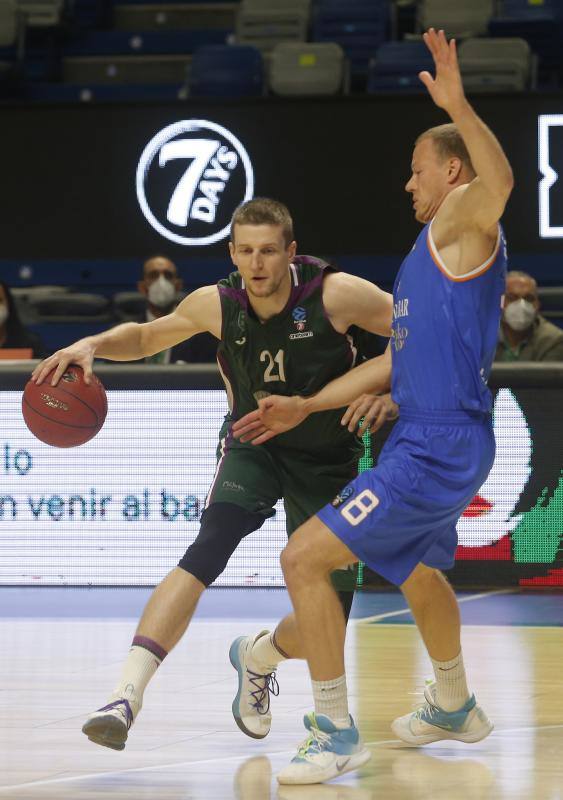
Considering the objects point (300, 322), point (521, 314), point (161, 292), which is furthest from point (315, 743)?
point (161, 292)

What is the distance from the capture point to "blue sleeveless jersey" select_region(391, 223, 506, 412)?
400 centimetres

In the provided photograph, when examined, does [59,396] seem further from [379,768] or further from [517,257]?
[517,257]

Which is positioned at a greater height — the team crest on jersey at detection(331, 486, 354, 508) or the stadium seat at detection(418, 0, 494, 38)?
the stadium seat at detection(418, 0, 494, 38)

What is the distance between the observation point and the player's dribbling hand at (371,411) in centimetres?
419

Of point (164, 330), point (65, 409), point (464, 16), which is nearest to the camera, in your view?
point (65, 409)

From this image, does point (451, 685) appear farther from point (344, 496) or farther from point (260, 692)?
point (344, 496)

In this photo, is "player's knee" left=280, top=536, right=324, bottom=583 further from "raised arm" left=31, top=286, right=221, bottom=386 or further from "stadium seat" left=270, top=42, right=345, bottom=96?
"stadium seat" left=270, top=42, right=345, bottom=96

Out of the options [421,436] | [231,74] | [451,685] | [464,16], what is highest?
[464,16]

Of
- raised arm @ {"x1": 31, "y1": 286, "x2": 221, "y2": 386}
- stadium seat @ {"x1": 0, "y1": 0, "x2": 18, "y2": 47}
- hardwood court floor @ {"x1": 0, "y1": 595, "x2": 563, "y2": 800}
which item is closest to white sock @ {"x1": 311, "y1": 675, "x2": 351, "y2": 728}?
hardwood court floor @ {"x1": 0, "y1": 595, "x2": 563, "y2": 800}

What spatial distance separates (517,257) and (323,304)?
767cm

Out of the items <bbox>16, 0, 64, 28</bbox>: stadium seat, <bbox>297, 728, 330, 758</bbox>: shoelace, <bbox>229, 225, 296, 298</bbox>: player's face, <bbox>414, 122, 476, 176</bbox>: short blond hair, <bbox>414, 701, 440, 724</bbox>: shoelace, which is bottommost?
<bbox>414, 701, 440, 724</bbox>: shoelace

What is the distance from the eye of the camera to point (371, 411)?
4199mm

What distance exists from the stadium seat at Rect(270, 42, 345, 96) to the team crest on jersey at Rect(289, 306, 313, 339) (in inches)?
328

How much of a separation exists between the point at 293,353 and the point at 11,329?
17.3 feet
